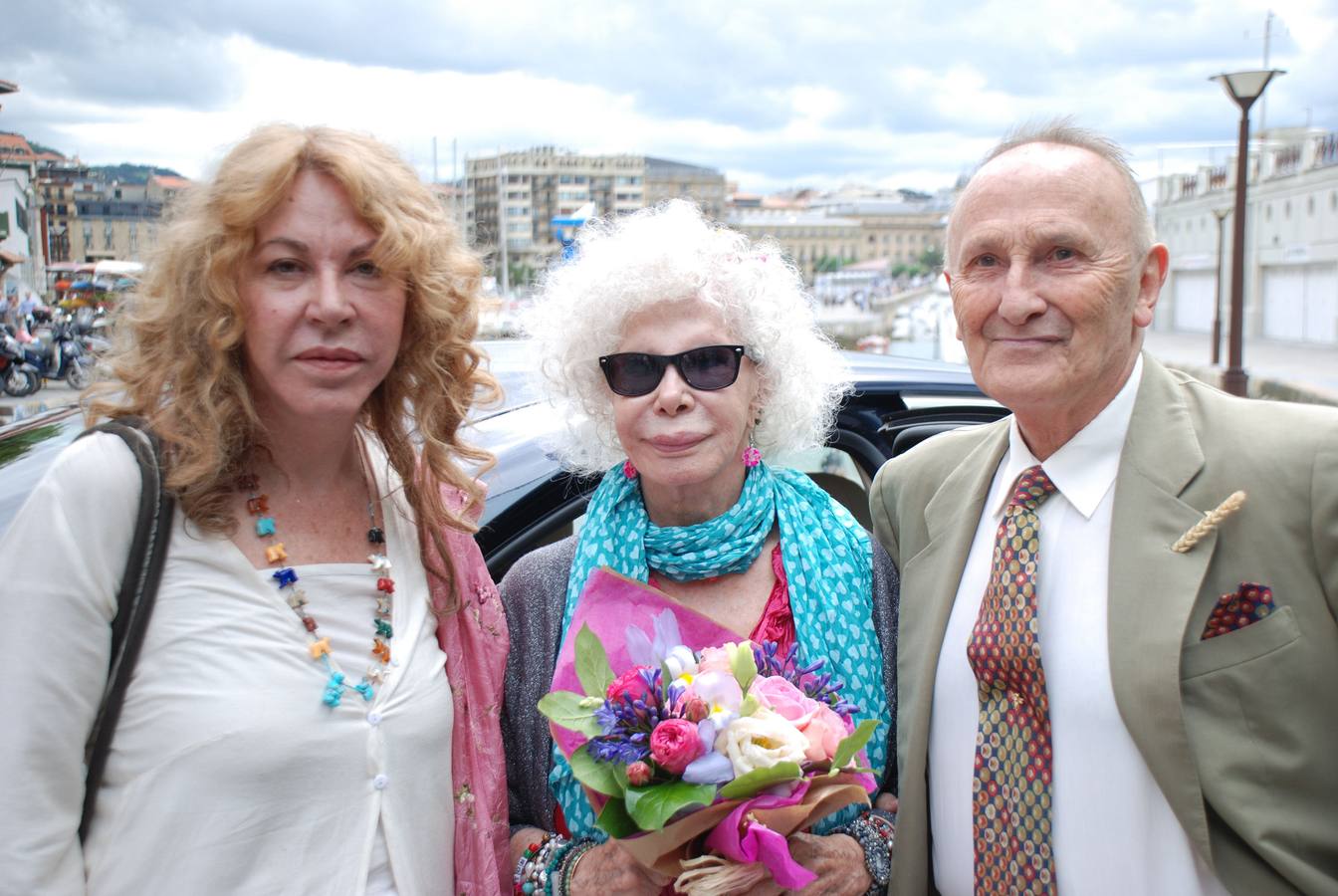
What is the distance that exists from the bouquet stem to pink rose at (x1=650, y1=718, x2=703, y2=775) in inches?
8.1

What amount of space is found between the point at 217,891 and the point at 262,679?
0.34 m

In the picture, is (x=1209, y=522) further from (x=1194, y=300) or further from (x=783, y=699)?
(x=1194, y=300)

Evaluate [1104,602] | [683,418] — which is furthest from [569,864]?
[1104,602]

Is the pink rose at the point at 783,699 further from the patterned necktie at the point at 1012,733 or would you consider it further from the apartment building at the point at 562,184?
the apartment building at the point at 562,184

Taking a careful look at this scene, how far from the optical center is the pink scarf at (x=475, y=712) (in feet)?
6.76

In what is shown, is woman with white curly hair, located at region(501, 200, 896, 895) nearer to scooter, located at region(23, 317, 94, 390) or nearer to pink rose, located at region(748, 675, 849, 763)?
pink rose, located at region(748, 675, 849, 763)

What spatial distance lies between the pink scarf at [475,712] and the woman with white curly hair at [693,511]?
5.5 inches

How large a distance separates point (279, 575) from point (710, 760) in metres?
0.82

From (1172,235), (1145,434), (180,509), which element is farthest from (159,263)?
(1172,235)

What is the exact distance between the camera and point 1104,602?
1953mm

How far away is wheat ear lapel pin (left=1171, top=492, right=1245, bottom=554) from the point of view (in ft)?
5.97

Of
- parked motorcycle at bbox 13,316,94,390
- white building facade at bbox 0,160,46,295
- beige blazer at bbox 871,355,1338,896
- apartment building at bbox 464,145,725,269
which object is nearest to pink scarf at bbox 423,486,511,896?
beige blazer at bbox 871,355,1338,896

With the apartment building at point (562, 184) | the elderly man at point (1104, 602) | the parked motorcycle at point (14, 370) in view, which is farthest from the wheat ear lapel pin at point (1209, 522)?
the apartment building at point (562, 184)

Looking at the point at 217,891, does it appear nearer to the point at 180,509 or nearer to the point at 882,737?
the point at 180,509
